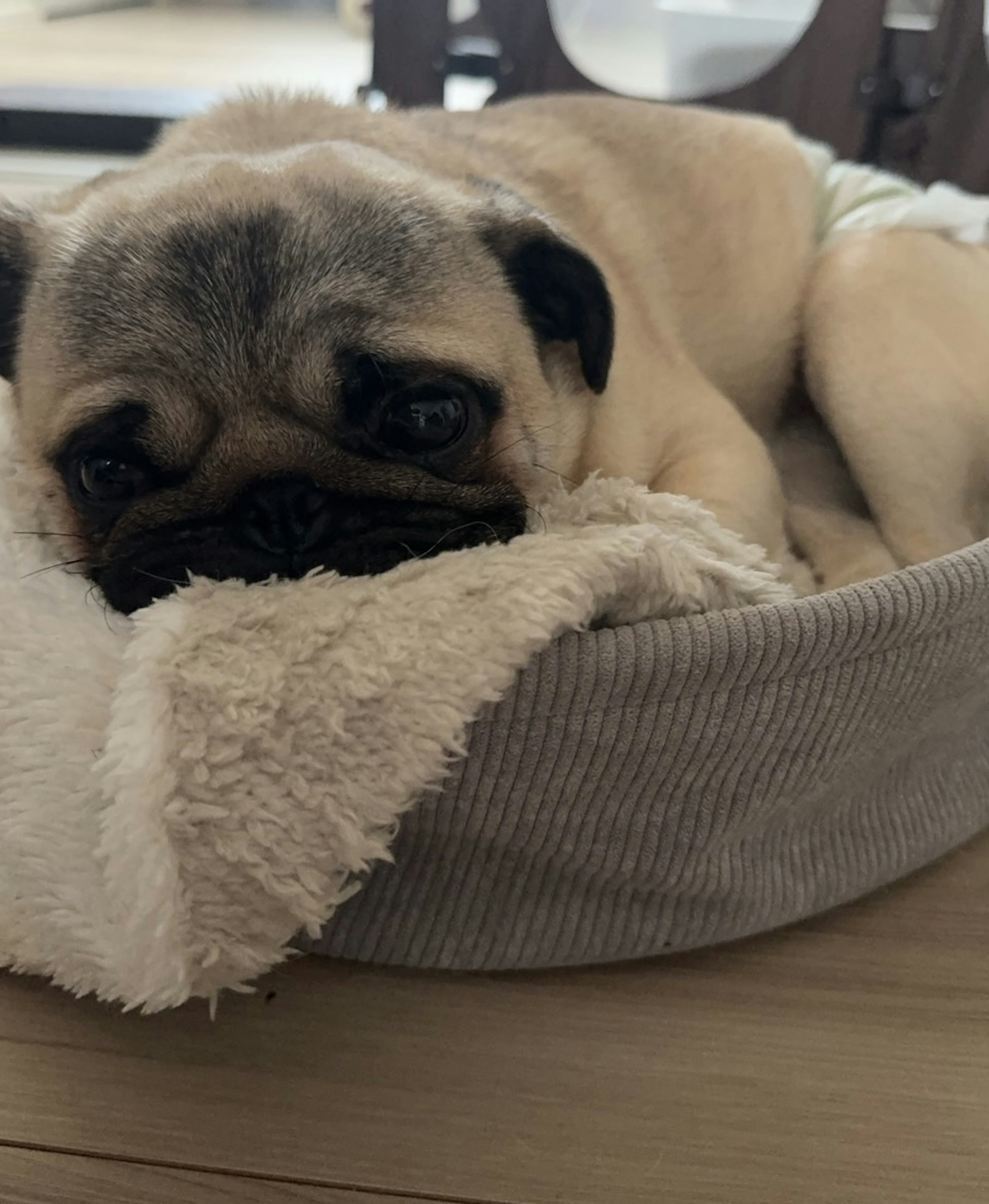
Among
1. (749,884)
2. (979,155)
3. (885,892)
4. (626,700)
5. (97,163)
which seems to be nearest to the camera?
(626,700)

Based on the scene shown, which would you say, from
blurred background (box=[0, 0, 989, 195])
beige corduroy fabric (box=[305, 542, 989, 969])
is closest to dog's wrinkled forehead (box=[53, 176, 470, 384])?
beige corduroy fabric (box=[305, 542, 989, 969])

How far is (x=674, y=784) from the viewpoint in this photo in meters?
1.27

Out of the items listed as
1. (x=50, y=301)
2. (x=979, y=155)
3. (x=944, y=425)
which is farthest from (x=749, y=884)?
(x=979, y=155)

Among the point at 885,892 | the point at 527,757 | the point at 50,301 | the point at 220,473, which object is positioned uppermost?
the point at 50,301

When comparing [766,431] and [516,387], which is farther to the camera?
[766,431]

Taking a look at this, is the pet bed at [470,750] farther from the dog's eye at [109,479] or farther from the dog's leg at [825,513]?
the dog's leg at [825,513]

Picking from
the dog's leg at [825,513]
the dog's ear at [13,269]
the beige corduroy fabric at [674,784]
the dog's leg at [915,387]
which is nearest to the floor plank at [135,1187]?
the beige corduroy fabric at [674,784]

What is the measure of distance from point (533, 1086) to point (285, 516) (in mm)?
673

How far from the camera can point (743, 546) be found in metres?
1.42

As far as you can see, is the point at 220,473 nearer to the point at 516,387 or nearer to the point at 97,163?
the point at 516,387

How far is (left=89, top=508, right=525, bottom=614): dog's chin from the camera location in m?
1.26

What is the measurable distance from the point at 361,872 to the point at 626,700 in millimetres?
350

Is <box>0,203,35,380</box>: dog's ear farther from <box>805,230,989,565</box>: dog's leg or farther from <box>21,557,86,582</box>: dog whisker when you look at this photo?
<box>805,230,989,565</box>: dog's leg

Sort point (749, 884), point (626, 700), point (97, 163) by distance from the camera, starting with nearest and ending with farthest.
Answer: point (626, 700)
point (749, 884)
point (97, 163)
